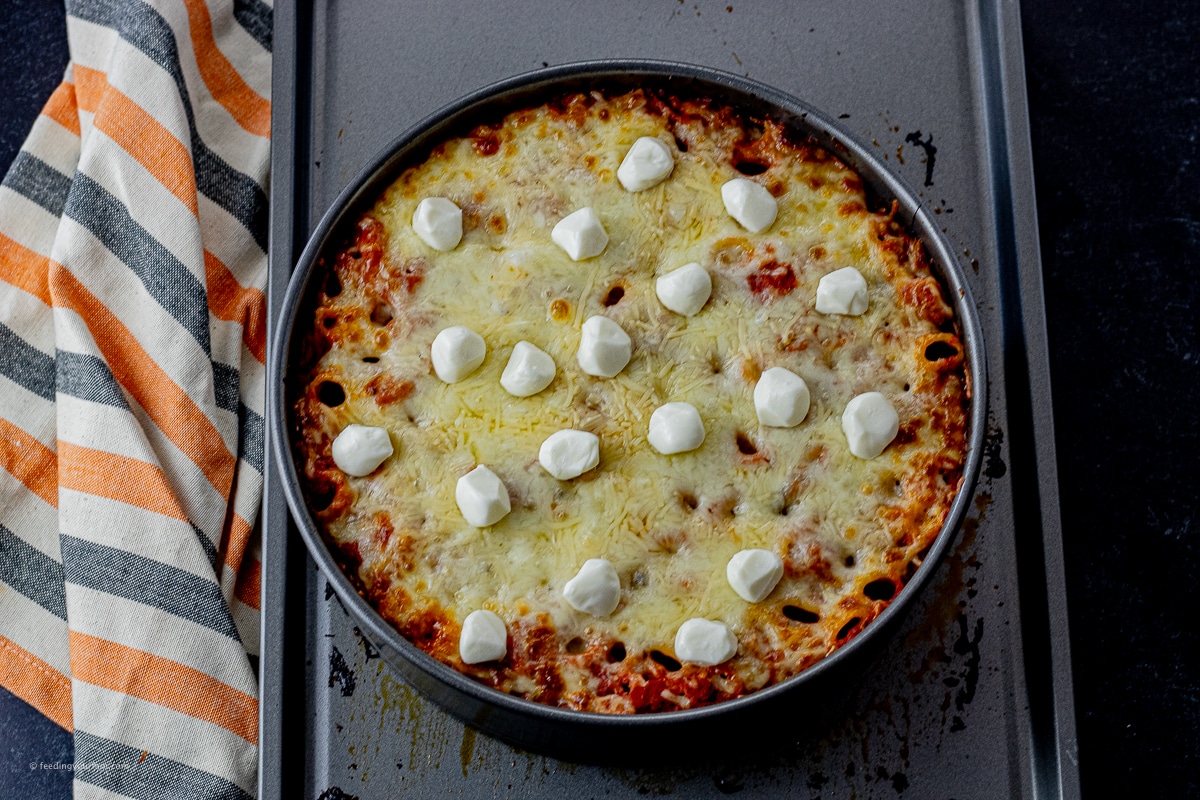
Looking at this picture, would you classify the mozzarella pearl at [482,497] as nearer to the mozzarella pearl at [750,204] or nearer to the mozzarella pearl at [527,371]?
the mozzarella pearl at [527,371]

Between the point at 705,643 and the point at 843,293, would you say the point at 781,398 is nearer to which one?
the point at 843,293

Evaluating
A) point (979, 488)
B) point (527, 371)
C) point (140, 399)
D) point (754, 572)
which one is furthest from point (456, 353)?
point (979, 488)

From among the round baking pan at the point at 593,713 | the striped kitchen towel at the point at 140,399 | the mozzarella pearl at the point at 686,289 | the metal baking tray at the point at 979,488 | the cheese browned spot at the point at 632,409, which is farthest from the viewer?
the striped kitchen towel at the point at 140,399

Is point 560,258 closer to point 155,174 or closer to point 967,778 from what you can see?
point 155,174

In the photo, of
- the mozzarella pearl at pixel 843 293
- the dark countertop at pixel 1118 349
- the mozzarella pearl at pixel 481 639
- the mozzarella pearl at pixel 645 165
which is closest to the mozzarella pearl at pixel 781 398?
the mozzarella pearl at pixel 843 293

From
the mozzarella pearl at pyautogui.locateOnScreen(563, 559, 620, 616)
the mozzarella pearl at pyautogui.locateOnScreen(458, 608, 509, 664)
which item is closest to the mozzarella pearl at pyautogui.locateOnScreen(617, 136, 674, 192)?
the mozzarella pearl at pyautogui.locateOnScreen(563, 559, 620, 616)

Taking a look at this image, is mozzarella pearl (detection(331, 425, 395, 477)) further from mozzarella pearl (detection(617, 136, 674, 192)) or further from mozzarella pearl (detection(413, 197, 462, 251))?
mozzarella pearl (detection(617, 136, 674, 192))
